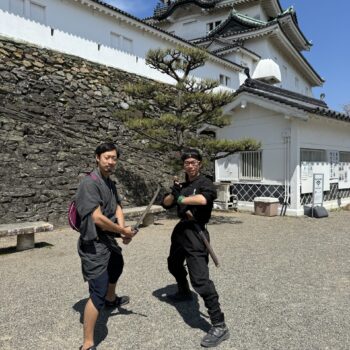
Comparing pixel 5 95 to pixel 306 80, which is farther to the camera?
pixel 306 80

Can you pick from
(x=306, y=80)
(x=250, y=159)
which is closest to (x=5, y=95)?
(x=250, y=159)

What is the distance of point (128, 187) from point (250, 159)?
423 centimetres

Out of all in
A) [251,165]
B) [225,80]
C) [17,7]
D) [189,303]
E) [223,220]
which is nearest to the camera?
[189,303]

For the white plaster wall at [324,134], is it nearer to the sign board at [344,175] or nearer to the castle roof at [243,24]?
the sign board at [344,175]

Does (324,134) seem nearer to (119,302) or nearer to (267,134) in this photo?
(267,134)

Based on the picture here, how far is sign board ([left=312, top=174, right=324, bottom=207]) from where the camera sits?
1110 centimetres

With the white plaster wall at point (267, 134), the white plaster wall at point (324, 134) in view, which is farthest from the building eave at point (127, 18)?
the white plaster wall at point (324, 134)

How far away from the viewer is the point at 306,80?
38219 millimetres

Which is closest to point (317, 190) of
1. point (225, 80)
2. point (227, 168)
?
point (227, 168)

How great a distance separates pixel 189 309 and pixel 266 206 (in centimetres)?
760

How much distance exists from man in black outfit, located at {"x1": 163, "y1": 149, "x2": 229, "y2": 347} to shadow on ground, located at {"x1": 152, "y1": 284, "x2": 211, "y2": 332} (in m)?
0.30

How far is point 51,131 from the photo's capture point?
1049 centimetres

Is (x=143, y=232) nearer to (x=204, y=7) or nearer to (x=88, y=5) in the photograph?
(x=88, y=5)

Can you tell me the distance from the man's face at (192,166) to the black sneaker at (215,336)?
1431 mm
